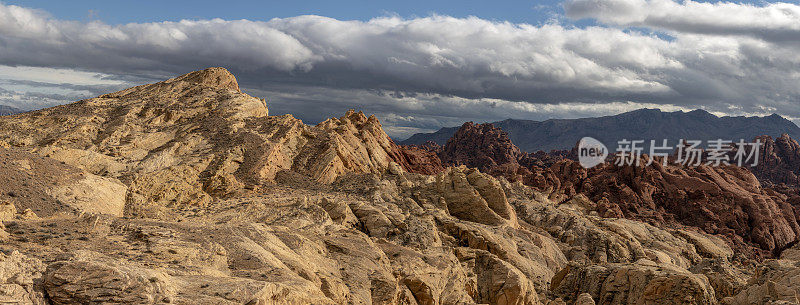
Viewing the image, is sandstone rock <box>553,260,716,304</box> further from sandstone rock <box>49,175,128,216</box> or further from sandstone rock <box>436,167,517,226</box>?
sandstone rock <box>49,175,128,216</box>

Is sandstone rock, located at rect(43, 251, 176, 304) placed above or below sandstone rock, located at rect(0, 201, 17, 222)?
above

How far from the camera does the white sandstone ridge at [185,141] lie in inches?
1614

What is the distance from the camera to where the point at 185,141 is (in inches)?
1881

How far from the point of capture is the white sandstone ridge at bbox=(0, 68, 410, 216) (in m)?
41.0

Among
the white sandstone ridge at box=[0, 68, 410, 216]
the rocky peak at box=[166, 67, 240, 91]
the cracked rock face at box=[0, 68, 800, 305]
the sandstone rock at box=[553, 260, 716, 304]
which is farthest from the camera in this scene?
the rocky peak at box=[166, 67, 240, 91]

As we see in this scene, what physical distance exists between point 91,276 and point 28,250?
4.69 metres

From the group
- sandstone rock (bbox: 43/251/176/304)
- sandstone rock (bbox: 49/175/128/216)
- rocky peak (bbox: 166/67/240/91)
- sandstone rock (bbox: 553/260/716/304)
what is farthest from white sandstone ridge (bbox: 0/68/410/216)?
sandstone rock (bbox: 553/260/716/304)

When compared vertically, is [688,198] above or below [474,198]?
below

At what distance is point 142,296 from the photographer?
12531 millimetres

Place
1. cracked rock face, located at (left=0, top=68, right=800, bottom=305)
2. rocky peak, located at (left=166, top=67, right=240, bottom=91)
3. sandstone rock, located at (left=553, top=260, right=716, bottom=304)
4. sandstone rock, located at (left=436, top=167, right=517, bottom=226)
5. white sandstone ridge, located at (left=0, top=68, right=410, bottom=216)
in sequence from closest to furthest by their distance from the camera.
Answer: cracked rock face, located at (left=0, top=68, right=800, bottom=305)
sandstone rock, located at (left=553, top=260, right=716, bottom=304)
white sandstone ridge, located at (left=0, top=68, right=410, bottom=216)
sandstone rock, located at (left=436, top=167, right=517, bottom=226)
rocky peak, located at (left=166, top=67, right=240, bottom=91)

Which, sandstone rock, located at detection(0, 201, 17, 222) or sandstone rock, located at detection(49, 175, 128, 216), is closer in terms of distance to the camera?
sandstone rock, located at detection(0, 201, 17, 222)

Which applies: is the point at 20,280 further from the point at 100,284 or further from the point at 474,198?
the point at 474,198

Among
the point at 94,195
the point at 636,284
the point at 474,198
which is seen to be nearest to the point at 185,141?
the point at 94,195

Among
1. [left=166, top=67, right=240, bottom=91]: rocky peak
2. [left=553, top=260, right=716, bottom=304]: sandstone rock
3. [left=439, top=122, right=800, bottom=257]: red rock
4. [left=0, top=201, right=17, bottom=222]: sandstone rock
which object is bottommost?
[left=439, top=122, right=800, bottom=257]: red rock
